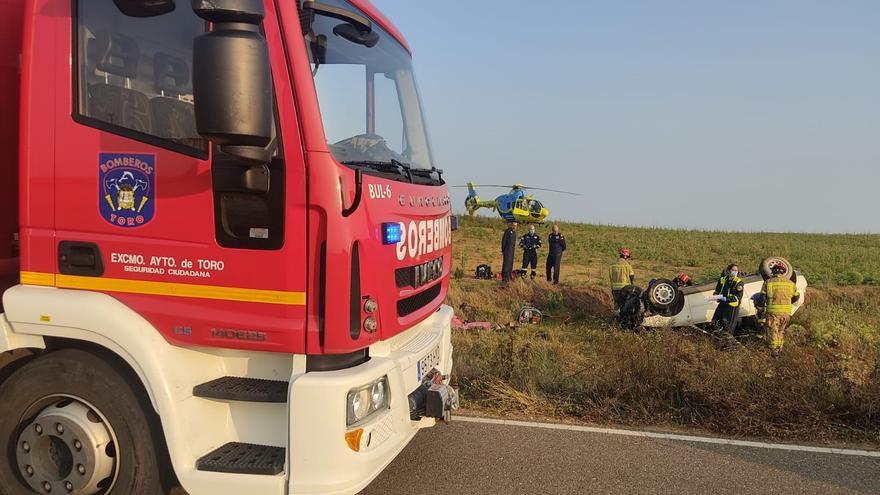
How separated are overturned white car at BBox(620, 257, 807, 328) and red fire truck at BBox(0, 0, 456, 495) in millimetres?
7477

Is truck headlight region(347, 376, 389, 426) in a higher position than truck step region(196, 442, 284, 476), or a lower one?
higher

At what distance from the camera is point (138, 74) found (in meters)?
2.95

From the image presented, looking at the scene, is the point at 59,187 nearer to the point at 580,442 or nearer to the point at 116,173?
the point at 116,173

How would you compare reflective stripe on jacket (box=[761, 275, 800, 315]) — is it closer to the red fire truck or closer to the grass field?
the grass field

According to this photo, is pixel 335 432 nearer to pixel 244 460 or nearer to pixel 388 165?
pixel 244 460

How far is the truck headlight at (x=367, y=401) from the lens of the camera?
9.07 ft

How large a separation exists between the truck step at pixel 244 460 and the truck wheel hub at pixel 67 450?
1.78 ft

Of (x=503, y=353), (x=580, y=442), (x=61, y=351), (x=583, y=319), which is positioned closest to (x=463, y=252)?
(x=583, y=319)

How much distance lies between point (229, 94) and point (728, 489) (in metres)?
3.81

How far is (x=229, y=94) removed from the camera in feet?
7.73

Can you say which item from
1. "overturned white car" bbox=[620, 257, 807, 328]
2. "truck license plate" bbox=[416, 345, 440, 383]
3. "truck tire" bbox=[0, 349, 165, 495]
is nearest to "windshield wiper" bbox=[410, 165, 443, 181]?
"truck license plate" bbox=[416, 345, 440, 383]

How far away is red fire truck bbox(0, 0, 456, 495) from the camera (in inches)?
108

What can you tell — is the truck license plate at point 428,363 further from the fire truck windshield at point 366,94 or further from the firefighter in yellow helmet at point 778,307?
the firefighter in yellow helmet at point 778,307

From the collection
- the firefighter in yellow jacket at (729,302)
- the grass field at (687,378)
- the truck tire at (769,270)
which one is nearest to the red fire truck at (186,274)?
the grass field at (687,378)
